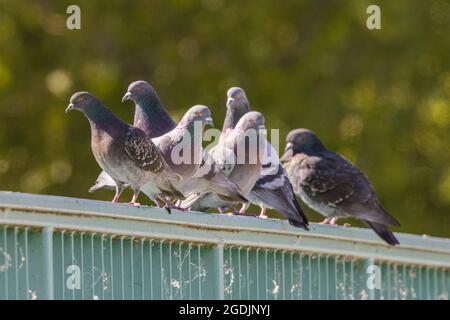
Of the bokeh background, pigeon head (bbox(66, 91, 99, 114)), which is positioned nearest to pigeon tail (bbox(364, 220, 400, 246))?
pigeon head (bbox(66, 91, 99, 114))

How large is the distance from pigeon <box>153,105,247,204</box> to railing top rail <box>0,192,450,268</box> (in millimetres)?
800

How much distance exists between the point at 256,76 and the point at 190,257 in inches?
593

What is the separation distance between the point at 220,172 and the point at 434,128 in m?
14.0

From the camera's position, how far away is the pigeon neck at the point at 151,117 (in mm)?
13086

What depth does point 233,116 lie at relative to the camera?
46.4ft

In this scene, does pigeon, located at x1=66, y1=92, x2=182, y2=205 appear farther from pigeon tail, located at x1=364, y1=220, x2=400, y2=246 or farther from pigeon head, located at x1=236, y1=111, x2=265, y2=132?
pigeon tail, located at x1=364, y1=220, x2=400, y2=246

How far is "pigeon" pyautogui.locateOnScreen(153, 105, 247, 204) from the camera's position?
12.3m

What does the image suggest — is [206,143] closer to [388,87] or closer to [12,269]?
[12,269]

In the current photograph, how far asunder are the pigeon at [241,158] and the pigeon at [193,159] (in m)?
0.47

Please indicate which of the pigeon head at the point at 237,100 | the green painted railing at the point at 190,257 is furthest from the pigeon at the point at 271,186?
the green painted railing at the point at 190,257

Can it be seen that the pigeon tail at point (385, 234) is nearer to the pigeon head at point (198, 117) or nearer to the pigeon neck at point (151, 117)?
the pigeon head at point (198, 117)

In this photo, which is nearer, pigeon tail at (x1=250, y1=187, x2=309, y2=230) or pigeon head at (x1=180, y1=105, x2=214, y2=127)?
pigeon head at (x1=180, y1=105, x2=214, y2=127)

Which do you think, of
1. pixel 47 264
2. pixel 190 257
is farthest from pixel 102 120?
pixel 47 264
